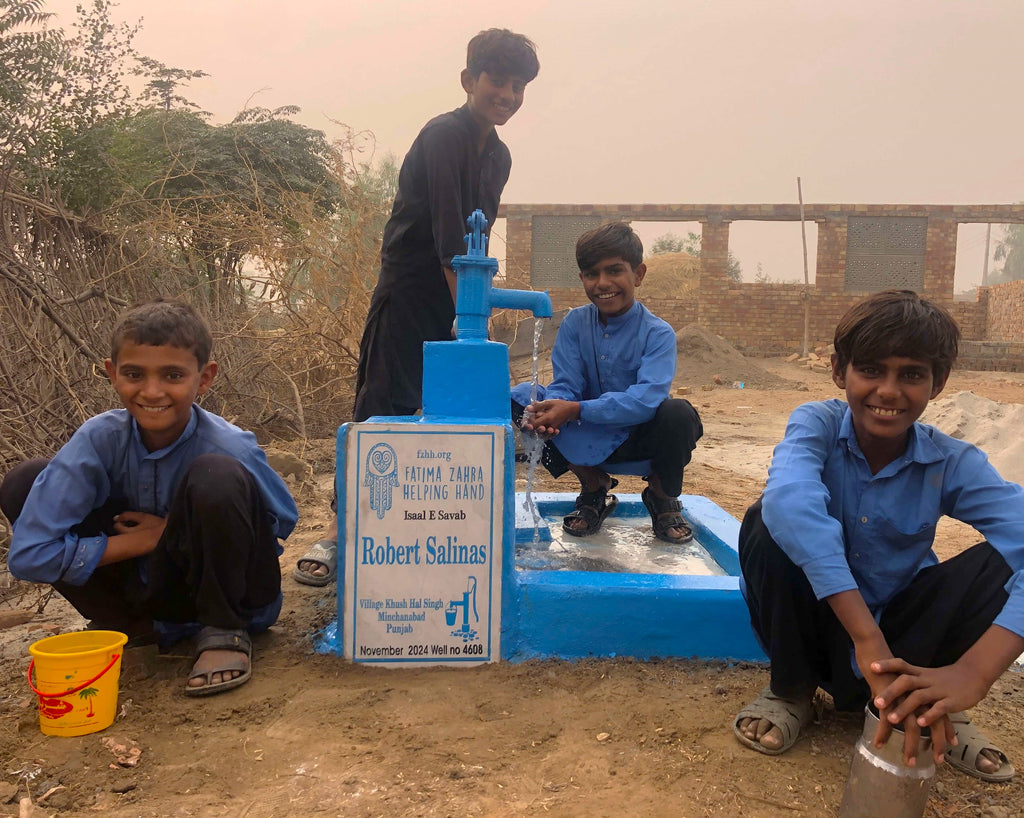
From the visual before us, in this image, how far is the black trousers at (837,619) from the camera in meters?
1.57

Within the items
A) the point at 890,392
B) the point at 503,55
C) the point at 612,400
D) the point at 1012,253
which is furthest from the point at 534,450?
the point at 1012,253

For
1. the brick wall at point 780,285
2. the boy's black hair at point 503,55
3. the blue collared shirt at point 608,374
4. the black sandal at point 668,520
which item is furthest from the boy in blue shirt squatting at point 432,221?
the brick wall at point 780,285

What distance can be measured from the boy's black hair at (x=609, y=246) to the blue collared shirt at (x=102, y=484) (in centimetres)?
130

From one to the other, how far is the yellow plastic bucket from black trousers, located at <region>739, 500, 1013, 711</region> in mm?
1397

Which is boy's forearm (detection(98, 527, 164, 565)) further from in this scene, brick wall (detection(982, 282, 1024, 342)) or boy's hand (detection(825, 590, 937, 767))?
brick wall (detection(982, 282, 1024, 342))

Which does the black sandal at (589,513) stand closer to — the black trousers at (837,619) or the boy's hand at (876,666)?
the black trousers at (837,619)

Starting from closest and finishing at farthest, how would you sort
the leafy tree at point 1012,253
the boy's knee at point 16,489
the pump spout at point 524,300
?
the boy's knee at point 16,489, the pump spout at point 524,300, the leafy tree at point 1012,253

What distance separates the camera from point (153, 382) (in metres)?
1.91

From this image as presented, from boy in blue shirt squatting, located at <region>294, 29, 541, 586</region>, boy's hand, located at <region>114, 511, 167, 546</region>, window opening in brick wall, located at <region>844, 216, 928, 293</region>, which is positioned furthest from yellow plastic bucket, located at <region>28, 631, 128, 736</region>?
window opening in brick wall, located at <region>844, 216, 928, 293</region>

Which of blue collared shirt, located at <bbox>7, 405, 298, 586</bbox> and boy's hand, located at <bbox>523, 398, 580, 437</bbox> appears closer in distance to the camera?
blue collared shirt, located at <bbox>7, 405, 298, 586</bbox>

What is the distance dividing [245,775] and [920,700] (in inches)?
48.8

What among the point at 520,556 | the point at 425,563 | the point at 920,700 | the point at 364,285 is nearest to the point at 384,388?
the point at 520,556

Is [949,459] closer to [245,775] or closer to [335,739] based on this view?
[335,739]

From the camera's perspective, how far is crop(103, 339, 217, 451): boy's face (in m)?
1.90
